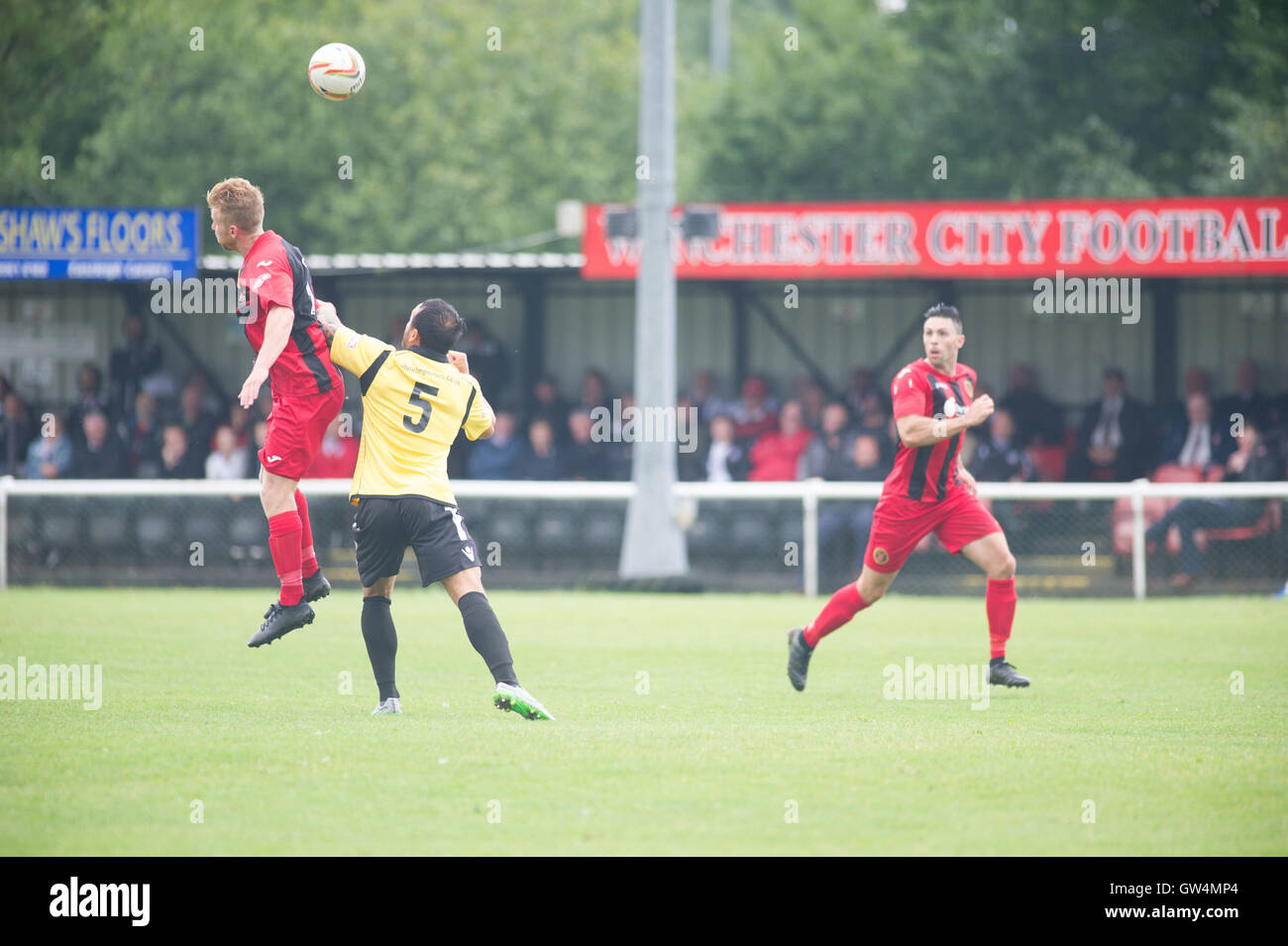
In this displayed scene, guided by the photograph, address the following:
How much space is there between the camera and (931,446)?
30.5ft

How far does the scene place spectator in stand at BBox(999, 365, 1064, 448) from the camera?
18594mm

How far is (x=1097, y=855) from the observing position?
541 centimetres

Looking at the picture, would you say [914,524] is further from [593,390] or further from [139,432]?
[139,432]

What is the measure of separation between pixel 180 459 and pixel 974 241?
8.66 metres

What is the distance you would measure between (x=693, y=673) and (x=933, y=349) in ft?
7.93

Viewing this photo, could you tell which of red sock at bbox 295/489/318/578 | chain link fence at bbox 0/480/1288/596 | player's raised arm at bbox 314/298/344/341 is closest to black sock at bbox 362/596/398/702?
red sock at bbox 295/489/318/578

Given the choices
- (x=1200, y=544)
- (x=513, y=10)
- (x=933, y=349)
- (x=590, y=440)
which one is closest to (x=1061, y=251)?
(x=1200, y=544)

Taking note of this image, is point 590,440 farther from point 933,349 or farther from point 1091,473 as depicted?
point 933,349

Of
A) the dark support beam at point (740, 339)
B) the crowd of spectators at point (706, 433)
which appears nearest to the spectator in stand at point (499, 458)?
the crowd of spectators at point (706, 433)

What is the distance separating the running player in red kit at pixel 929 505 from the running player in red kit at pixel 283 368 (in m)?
2.75

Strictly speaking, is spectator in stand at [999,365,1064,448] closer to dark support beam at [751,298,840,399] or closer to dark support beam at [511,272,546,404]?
dark support beam at [751,298,840,399]

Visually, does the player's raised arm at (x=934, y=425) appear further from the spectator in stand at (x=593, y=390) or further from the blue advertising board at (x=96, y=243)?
the blue advertising board at (x=96, y=243)

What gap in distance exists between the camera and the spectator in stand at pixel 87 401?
62.2 ft

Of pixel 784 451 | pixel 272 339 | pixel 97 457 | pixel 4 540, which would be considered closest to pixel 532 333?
pixel 784 451
